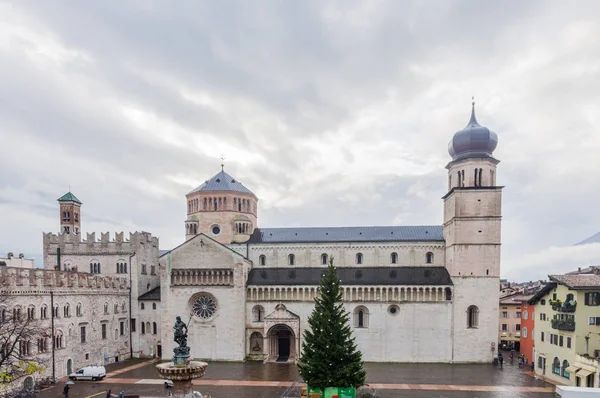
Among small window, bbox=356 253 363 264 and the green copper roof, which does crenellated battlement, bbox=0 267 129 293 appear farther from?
Result: small window, bbox=356 253 363 264

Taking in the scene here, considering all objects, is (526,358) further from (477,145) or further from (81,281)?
(81,281)

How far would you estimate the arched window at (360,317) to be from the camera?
50.7 m

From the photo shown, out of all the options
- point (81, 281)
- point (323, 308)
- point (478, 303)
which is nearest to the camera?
point (323, 308)

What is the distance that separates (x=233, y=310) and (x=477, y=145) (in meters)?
39.0

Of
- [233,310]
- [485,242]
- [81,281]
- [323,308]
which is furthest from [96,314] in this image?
[485,242]

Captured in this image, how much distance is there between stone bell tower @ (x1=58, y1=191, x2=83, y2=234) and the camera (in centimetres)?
5841

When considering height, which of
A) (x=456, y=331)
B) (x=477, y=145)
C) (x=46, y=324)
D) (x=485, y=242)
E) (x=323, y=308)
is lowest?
(x=456, y=331)

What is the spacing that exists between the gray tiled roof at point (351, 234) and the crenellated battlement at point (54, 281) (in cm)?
1962

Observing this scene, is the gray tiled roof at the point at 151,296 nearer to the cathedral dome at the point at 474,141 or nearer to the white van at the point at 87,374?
the white van at the point at 87,374

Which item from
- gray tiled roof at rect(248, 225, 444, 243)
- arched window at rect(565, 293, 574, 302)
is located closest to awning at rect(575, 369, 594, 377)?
arched window at rect(565, 293, 574, 302)

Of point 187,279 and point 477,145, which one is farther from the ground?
point 477,145

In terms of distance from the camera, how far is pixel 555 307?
3956 cm

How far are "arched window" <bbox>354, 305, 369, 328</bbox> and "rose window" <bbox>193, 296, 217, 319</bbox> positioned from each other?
62.3 ft

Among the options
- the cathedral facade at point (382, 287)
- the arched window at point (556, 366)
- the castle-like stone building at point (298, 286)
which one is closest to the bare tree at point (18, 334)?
the castle-like stone building at point (298, 286)
